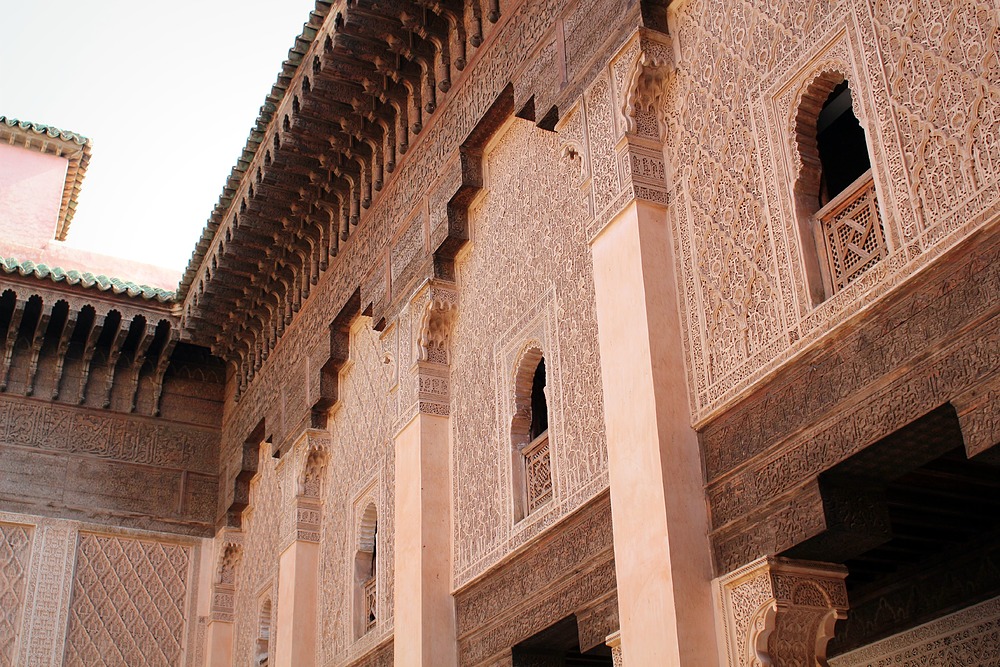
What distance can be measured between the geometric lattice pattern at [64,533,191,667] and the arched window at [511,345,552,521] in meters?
4.70

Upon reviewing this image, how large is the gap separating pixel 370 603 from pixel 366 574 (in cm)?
23

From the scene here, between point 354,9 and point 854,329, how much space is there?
395 centimetres

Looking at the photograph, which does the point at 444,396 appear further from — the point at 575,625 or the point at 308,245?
the point at 308,245

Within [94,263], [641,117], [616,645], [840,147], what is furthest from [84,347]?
[616,645]

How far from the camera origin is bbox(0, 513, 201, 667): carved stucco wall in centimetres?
843

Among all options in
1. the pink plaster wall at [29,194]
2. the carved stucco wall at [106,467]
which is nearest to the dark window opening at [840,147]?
the carved stucco wall at [106,467]

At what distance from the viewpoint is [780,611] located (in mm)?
3512

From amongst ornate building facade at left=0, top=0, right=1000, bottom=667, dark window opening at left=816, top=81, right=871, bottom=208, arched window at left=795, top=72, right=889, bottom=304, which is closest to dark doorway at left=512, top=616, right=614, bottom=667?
ornate building facade at left=0, top=0, right=1000, bottom=667

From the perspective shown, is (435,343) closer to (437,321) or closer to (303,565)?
(437,321)

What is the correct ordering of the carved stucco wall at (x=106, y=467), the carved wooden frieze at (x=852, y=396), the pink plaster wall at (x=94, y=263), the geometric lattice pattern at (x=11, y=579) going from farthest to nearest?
the pink plaster wall at (x=94, y=263) → the carved stucco wall at (x=106, y=467) → the geometric lattice pattern at (x=11, y=579) → the carved wooden frieze at (x=852, y=396)

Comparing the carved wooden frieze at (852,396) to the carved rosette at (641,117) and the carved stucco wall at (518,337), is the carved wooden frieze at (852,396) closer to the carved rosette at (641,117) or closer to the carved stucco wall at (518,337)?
the carved stucco wall at (518,337)

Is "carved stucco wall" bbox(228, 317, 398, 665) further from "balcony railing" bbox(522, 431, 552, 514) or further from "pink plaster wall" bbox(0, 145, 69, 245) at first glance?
"pink plaster wall" bbox(0, 145, 69, 245)

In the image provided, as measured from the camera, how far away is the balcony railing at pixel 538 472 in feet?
16.4

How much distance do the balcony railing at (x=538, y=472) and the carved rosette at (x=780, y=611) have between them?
139cm
